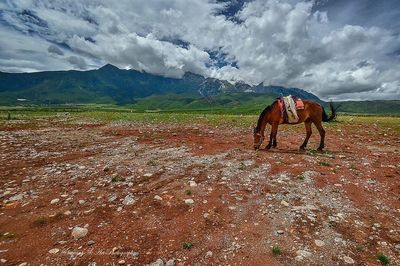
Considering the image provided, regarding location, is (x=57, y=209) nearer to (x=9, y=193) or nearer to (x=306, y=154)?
(x=9, y=193)

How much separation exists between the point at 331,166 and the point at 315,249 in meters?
7.98

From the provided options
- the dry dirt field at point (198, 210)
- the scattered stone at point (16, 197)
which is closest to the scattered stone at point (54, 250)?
the dry dirt field at point (198, 210)

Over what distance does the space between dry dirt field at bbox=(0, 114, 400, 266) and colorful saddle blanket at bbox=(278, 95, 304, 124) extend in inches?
121

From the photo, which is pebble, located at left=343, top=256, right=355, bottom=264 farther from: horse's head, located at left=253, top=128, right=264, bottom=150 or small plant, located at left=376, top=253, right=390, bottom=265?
horse's head, located at left=253, top=128, right=264, bottom=150

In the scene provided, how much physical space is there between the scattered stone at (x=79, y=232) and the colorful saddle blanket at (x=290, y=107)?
13762mm

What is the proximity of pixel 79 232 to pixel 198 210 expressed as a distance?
352 cm

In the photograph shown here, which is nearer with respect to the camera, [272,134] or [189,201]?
[189,201]

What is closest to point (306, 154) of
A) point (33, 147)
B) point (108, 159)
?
point (108, 159)

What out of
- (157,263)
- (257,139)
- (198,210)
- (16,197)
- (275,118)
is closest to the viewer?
(157,263)

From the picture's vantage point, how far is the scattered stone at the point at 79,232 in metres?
7.48

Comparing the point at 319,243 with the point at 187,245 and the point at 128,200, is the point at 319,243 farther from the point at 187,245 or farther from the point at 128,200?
the point at 128,200

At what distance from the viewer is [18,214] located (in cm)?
871

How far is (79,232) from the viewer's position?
25.0ft

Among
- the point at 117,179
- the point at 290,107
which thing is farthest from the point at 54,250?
the point at 290,107
